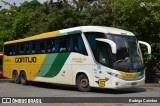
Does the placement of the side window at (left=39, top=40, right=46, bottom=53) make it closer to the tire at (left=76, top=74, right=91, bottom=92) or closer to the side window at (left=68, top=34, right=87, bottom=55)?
the side window at (left=68, top=34, right=87, bottom=55)

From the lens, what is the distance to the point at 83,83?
61.8 feet

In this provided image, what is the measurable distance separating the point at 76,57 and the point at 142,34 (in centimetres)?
828

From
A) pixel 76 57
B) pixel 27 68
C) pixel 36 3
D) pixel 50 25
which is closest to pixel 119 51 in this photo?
pixel 76 57

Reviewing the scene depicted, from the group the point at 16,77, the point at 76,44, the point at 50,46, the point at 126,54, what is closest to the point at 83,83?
the point at 76,44

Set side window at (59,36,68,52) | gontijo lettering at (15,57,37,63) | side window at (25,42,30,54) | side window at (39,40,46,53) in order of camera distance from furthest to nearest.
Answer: side window at (25,42,30,54), gontijo lettering at (15,57,37,63), side window at (39,40,46,53), side window at (59,36,68,52)

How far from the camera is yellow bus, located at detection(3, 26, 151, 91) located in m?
17.4

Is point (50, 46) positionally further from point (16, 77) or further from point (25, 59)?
point (16, 77)

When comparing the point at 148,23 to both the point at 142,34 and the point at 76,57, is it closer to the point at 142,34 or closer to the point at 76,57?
the point at 142,34

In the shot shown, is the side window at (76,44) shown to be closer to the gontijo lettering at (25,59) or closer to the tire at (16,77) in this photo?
the gontijo lettering at (25,59)

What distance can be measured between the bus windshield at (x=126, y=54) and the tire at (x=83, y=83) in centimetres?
210

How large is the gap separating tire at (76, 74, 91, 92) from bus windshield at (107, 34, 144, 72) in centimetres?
210

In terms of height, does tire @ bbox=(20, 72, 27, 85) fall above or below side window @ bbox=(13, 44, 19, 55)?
below

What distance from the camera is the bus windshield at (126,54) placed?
56.9 feet

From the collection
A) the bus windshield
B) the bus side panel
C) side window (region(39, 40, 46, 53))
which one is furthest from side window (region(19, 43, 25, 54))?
the bus windshield
